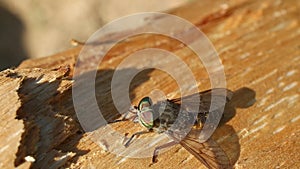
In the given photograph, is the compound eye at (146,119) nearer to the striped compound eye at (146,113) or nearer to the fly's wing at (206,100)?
the striped compound eye at (146,113)

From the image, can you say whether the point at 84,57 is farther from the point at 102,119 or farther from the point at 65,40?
the point at 65,40

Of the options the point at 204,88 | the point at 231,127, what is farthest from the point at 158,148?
the point at 204,88

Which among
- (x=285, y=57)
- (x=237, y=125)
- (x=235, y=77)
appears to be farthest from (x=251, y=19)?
(x=237, y=125)

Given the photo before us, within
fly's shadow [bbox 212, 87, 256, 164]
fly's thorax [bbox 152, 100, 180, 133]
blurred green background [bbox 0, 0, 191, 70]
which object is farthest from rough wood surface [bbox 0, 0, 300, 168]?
blurred green background [bbox 0, 0, 191, 70]

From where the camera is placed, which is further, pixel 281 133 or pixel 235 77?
pixel 235 77

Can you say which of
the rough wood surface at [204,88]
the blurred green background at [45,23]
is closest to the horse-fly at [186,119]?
the rough wood surface at [204,88]

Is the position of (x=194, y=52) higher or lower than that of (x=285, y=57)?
higher

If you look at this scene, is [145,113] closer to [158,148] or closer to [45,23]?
[158,148]
